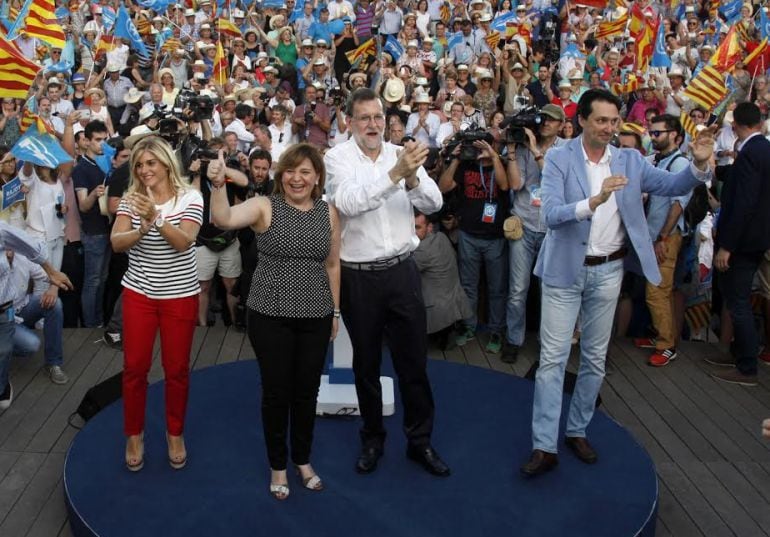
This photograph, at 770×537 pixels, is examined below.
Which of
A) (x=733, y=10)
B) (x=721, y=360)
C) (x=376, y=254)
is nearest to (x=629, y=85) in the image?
(x=733, y=10)

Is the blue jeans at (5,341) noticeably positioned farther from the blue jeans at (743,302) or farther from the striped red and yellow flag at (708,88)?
the striped red and yellow flag at (708,88)

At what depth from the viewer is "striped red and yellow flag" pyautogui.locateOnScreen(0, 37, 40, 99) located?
5.72 m

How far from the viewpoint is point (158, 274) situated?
374 cm

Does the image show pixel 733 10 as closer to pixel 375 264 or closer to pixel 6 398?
pixel 375 264

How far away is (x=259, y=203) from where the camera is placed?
3453 mm

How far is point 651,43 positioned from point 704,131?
668 centimetres

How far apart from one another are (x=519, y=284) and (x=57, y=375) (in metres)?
3.14

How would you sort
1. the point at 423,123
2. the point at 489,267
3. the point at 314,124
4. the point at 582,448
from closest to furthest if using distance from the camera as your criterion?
the point at 582,448
the point at 489,267
the point at 314,124
the point at 423,123

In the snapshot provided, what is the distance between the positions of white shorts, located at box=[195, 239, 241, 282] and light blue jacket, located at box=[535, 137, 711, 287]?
3008mm

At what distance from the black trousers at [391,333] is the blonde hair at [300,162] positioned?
0.40 meters

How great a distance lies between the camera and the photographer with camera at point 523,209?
18.9ft

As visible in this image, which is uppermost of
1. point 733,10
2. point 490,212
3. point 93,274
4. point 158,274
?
point 733,10

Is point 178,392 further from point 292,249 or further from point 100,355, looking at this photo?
point 100,355

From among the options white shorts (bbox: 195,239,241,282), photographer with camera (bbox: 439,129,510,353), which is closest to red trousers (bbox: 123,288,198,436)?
white shorts (bbox: 195,239,241,282)
